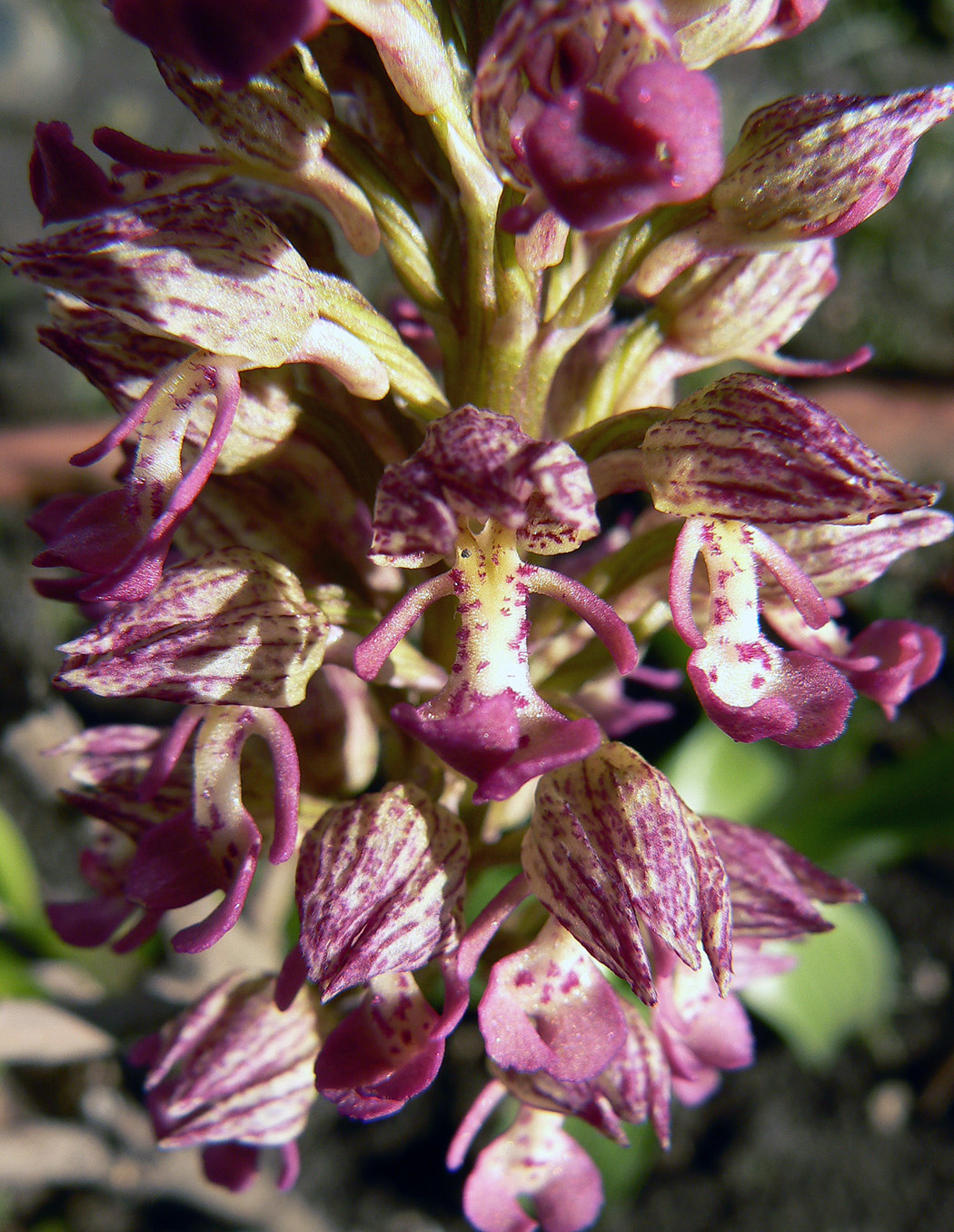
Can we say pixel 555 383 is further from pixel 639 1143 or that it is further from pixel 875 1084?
pixel 875 1084

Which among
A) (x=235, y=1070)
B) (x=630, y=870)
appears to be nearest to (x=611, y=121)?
(x=630, y=870)

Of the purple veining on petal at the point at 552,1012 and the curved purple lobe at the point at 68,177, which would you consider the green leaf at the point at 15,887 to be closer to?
the purple veining on petal at the point at 552,1012

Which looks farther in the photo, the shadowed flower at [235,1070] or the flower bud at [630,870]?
the shadowed flower at [235,1070]

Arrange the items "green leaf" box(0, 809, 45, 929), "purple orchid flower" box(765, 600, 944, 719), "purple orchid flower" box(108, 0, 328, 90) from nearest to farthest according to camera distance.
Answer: "purple orchid flower" box(108, 0, 328, 90) → "purple orchid flower" box(765, 600, 944, 719) → "green leaf" box(0, 809, 45, 929)

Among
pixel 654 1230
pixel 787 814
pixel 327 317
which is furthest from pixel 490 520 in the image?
pixel 654 1230

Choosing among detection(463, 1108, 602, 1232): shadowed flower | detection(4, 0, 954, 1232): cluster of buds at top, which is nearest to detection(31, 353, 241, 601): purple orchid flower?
detection(4, 0, 954, 1232): cluster of buds at top

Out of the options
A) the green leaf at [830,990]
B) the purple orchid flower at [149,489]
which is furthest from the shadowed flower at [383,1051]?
the green leaf at [830,990]

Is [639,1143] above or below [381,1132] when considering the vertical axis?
above

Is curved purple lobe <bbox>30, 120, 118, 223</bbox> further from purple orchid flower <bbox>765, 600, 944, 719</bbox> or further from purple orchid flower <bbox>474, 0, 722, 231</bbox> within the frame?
purple orchid flower <bbox>765, 600, 944, 719</bbox>
